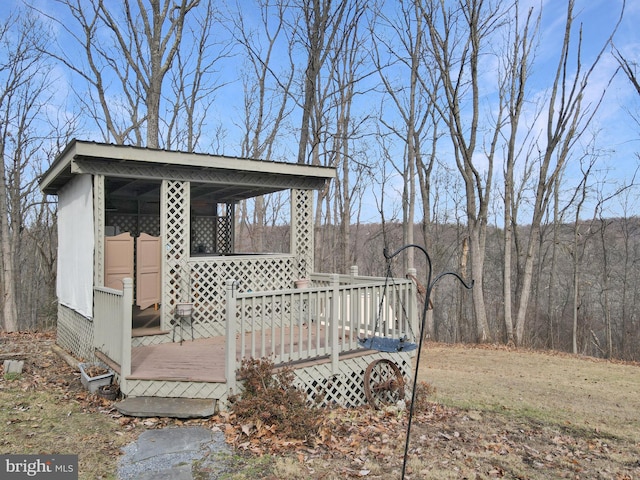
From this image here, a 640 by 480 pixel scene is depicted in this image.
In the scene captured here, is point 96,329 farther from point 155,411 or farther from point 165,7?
point 165,7

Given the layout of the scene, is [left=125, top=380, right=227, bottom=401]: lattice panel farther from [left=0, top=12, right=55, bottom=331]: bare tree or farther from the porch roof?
[left=0, top=12, right=55, bottom=331]: bare tree

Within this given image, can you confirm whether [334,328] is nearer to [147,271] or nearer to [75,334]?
[147,271]

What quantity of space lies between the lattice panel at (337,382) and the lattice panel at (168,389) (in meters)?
1.11

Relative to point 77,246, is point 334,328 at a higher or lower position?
lower

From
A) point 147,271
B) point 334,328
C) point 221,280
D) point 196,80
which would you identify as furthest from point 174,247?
A: point 196,80

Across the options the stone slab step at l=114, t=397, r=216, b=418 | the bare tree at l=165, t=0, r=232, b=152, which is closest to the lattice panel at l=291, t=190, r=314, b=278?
the stone slab step at l=114, t=397, r=216, b=418

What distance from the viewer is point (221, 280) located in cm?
728

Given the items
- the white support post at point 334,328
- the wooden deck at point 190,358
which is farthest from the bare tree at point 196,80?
the white support post at point 334,328

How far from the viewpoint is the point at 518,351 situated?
41.3 feet

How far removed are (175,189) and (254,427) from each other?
3.97 m

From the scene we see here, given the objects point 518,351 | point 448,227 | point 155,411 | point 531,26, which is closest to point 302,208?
point 155,411

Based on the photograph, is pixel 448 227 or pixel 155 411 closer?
pixel 155 411

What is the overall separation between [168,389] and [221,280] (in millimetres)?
2604

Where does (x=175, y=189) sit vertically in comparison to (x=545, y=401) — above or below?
above
